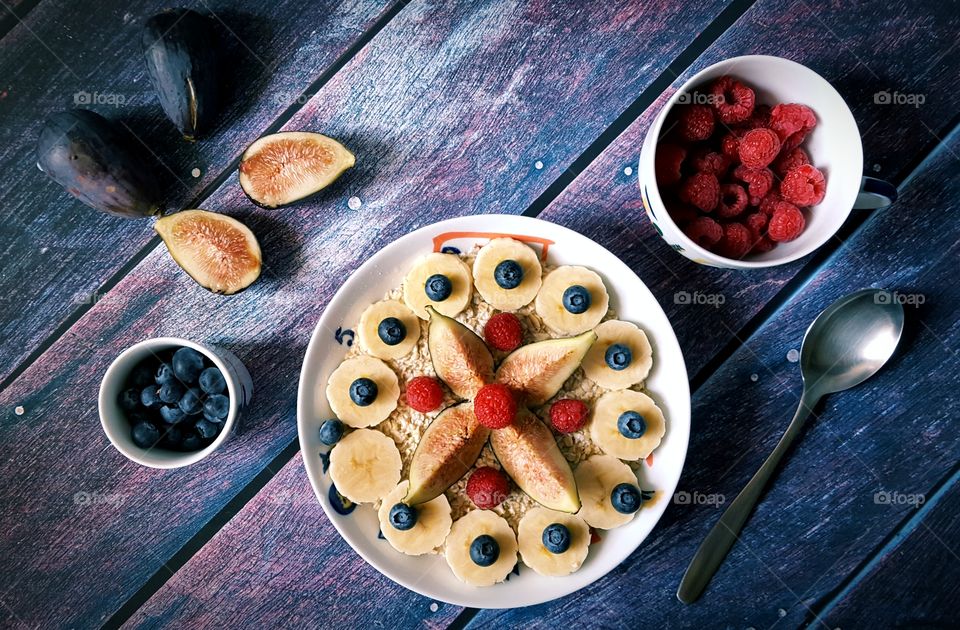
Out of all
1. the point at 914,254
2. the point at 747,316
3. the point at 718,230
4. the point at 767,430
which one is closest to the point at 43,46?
the point at 718,230

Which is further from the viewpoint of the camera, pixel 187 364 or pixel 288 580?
pixel 288 580

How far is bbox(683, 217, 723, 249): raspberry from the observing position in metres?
1.25

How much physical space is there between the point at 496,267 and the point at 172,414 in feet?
2.39

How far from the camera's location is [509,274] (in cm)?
126

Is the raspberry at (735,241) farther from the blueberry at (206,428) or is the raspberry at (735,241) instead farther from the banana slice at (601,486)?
the blueberry at (206,428)

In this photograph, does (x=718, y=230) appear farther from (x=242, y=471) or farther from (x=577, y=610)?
(x=242, y=471)

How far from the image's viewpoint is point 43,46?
1.46m

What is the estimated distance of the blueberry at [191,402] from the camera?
1.33m

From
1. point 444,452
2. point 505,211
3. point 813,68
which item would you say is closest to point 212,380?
point 444,452

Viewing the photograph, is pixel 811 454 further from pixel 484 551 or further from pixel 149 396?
pixel 149 396

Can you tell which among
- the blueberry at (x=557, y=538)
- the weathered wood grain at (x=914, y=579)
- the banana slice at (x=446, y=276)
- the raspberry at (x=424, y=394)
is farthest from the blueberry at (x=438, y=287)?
the weathered wood grain at (x=914, y=579)

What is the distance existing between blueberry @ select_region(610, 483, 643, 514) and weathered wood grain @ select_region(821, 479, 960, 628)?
0.59m

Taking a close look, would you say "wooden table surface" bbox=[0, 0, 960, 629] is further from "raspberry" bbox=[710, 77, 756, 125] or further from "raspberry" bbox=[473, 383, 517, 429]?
"raspberry" bbox=[473, 383, 517, 429]

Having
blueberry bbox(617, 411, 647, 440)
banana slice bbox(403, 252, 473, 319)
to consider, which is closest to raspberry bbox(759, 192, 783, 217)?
blueberry bbox(617, 411, 647, 440)
